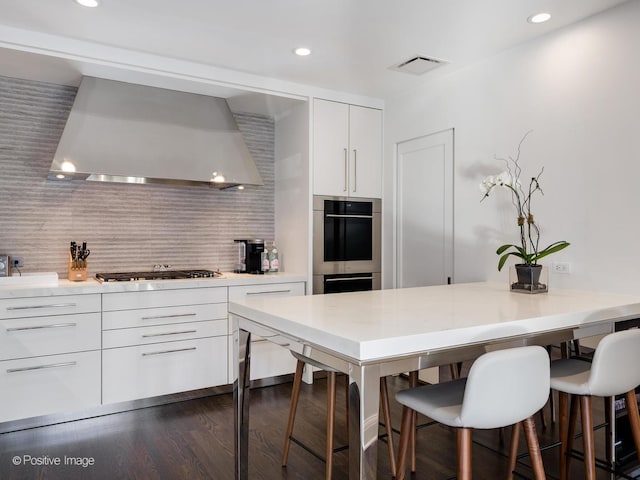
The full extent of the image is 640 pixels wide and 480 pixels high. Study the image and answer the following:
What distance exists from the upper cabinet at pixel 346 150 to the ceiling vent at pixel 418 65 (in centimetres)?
68

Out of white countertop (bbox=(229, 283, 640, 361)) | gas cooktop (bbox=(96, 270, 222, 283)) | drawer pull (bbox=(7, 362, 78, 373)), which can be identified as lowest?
drawer pull (bbox=(7, 362, 78, 373))

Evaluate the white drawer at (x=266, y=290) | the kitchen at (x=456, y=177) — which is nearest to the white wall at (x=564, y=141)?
the kitchen at (x=456, y=177)

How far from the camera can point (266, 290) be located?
364 centimetres

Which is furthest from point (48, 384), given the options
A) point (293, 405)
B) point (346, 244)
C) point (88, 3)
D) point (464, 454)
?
point (464, 454)

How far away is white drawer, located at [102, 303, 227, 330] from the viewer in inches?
122

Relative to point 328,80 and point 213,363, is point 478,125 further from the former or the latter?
point 213,363

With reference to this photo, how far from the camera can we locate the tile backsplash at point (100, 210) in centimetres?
333

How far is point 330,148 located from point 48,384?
2569mm

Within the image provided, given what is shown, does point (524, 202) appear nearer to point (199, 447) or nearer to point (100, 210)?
point (199, 447)

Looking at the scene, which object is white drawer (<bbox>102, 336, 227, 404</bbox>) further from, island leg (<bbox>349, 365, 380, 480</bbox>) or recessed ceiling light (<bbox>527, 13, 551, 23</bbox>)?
recessed ceiling light (<bbox>527, 13, 551, 23</bbox>)

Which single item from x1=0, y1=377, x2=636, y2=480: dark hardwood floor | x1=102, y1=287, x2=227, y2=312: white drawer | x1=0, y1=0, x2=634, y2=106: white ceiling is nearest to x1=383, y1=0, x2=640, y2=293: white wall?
x1=0, y1=0, x2=634, y2=106: white ceiling

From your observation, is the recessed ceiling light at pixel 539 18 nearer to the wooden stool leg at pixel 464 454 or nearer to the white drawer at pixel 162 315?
the wooden stool leg at pixel 464 454

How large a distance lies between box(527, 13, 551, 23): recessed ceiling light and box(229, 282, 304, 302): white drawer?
234cm

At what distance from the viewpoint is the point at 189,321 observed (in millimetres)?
3344
